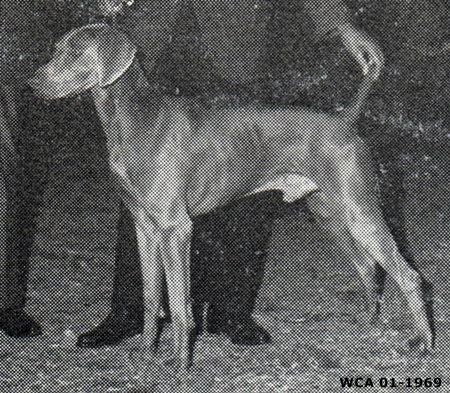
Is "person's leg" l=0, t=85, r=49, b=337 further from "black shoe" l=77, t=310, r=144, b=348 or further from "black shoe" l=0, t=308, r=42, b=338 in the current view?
"black shoe" l=77, t=310, r=144, b=348

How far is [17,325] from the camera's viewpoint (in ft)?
16.0

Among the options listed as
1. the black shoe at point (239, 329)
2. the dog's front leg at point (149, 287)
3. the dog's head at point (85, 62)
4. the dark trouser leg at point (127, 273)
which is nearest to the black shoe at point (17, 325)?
the dark trouser leg at point (127, 273)

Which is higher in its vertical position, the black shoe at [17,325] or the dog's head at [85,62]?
the dog's head at [85,62]

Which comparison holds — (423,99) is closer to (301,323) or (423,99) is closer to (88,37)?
(301,323)

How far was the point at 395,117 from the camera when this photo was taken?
9492 mm

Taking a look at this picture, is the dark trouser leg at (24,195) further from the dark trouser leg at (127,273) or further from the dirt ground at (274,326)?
the dark trouser leg at (127,273)

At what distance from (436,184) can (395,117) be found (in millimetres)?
1278

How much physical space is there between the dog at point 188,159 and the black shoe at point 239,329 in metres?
0.46

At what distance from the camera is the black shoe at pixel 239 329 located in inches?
185

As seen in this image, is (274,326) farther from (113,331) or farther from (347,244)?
(113,331)

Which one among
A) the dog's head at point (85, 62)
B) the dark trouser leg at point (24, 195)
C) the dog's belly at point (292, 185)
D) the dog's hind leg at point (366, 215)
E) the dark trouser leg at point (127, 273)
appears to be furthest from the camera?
the dark trouser leg at point (127, 273)

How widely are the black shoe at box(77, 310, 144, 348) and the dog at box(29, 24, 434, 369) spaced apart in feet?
1.16

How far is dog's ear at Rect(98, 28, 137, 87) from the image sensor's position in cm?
392

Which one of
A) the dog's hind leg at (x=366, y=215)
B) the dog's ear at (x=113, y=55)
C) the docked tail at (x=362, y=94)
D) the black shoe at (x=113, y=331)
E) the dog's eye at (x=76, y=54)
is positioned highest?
the dog's eye at (x=76, y=54)
